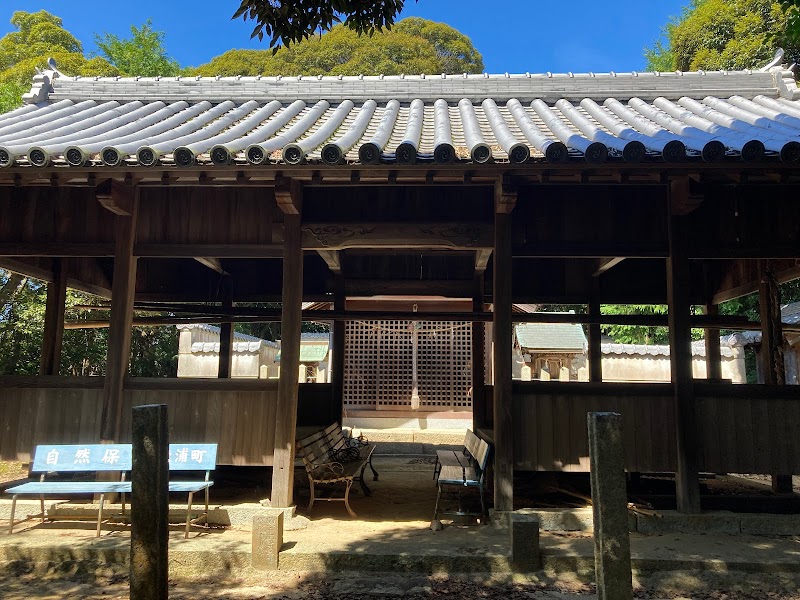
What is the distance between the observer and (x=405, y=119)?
7730mm

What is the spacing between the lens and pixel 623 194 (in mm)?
6492

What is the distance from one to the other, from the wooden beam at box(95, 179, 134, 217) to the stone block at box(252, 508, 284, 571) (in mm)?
3576

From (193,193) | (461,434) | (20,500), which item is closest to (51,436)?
(20,500)

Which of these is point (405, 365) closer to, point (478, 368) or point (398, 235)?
point (478, 368)

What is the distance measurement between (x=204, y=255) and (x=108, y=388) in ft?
5.70

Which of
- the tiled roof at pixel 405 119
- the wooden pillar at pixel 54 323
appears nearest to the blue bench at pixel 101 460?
the tiled roof at pixel 405 119

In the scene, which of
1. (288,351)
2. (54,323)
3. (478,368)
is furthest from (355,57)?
(288,351)

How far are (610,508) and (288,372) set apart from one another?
13.1ft

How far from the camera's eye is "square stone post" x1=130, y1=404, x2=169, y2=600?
2.79 meters

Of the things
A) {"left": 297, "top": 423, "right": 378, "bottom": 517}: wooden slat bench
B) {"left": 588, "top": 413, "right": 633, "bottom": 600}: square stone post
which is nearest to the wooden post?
{"left": 297, "top": 423, "right": 378, "bottom": 517}: wooden slat bench

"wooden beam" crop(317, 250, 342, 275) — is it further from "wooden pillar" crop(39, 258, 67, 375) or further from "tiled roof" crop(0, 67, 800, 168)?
"wooden pillar" crop(39, 258, 67, 375)

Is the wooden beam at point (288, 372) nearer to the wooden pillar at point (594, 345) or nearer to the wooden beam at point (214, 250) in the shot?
the wooden beam at point (214, 250)

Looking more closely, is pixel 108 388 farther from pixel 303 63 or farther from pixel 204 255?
pixel 303 63

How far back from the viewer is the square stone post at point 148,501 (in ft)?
9.17
